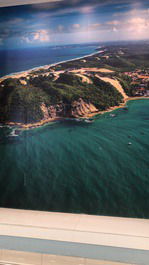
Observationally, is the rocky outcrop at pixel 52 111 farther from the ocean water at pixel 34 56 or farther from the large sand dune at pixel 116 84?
the large sand dune at pixel 116 84

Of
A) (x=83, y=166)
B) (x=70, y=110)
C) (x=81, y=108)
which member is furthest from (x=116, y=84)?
(x=83, y=166)

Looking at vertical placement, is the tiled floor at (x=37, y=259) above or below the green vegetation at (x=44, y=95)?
below

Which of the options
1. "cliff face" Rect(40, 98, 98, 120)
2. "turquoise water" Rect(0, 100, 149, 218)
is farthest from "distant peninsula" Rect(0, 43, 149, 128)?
"turquoise water" Rect(0, 100, 149, 218)

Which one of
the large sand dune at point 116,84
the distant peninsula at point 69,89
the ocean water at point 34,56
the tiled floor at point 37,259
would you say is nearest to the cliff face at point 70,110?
the distant peninsula at point 69,89

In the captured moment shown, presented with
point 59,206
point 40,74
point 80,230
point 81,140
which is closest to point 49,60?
point 40,74

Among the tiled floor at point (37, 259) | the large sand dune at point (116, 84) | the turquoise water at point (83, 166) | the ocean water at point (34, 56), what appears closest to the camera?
the tiled floor at point (37, 259)

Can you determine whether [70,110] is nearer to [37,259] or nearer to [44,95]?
A: [44,95]
